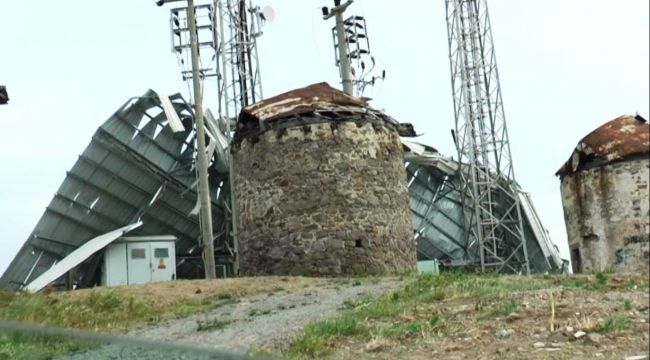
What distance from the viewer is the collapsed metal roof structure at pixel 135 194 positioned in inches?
971

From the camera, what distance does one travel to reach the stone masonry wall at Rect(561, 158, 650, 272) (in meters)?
3.09

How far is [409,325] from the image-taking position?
8445mm

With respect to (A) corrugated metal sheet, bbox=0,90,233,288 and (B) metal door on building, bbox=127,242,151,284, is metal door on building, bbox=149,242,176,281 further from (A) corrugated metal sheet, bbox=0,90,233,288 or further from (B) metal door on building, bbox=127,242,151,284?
(A) corrugated metal sheet, bbox=0,90,233,288

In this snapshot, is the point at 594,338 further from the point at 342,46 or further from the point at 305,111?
the point at 342,46

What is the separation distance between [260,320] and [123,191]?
16436 mm

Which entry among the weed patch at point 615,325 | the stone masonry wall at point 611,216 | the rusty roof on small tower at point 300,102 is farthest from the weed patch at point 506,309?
the rusty roof on small tower at point 300,102

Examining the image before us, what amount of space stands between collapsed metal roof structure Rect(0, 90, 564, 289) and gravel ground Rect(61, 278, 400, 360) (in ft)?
40.1

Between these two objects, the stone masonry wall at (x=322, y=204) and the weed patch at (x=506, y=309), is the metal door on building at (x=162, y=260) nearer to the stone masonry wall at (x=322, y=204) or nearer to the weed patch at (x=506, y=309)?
the stone masonry wall at (x=322, y=204)

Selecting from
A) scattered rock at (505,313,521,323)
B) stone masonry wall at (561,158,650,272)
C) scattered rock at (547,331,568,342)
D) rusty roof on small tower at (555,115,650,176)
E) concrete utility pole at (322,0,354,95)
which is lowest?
scattered rock at (547,331,568,342)

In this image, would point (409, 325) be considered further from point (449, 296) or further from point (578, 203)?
point (578, 203)

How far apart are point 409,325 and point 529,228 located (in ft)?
81.6

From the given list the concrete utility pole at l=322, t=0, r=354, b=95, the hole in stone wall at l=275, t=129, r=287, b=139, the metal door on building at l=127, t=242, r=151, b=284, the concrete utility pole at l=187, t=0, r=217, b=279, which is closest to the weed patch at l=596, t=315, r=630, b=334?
the hole in stone wall at l=275, t=129, r=287, b=139

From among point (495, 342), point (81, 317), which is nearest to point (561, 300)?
point (495, 342)

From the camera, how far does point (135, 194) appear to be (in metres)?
25.9
